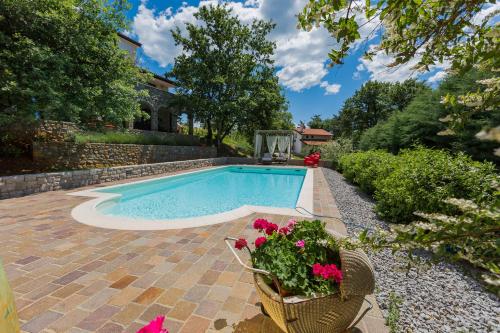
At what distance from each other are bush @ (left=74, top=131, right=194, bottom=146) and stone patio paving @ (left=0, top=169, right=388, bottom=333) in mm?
5869

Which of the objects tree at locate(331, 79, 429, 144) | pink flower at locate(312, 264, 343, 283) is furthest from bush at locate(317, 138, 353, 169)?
pink flower at locate(312, 264, 343, 283)

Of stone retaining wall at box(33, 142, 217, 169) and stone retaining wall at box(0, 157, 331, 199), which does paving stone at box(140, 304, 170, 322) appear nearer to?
stone retaining wall at box(0, 157, 331, 199)

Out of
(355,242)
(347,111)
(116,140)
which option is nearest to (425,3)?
(355,242)

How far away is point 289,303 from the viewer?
1.43 m

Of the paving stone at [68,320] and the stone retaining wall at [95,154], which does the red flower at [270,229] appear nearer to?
the paving stone at [68,320]

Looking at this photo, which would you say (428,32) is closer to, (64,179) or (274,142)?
(64,179)

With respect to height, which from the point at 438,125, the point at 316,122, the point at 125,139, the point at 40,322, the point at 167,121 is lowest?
the point at 40,322

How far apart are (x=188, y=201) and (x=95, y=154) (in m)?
4.84

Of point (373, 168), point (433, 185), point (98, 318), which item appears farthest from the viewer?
point (373, 168)

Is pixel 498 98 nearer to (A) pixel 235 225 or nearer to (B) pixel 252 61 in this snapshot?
(A) pixel 235 225

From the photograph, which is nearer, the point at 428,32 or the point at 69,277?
the point at 428,32

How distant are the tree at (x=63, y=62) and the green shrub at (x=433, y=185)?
27.6 feet

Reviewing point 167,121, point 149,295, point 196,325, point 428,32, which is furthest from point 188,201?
point 167,121

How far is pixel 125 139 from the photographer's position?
11.2 metres
